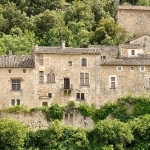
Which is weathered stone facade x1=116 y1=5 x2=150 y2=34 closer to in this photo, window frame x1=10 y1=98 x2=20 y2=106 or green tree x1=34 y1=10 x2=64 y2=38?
green tree x1=34 y1=10 x2=64 y2=38

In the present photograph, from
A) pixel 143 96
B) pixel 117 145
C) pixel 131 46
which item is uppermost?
pixel 131 46

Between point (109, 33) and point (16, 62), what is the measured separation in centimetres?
2029

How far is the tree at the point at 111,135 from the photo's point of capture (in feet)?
163

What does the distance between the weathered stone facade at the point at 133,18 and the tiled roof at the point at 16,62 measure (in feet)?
77.6

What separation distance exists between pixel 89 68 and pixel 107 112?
460 centimetres

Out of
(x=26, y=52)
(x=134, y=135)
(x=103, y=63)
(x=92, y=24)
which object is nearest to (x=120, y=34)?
(x=92, y=24)

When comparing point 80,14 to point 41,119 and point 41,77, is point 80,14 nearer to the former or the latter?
point 41,77

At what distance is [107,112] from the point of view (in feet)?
173

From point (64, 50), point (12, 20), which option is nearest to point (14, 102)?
point (64, 50)

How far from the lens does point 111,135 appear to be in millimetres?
49719

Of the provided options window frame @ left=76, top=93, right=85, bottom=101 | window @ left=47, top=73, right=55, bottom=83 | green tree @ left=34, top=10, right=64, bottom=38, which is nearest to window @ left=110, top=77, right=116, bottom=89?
window frame @ left=76, top=93, right=85, bottom=101

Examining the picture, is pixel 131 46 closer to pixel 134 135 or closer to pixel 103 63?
pixel 103 63

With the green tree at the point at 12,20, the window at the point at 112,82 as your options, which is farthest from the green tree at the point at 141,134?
the green tree at the point at 12,20

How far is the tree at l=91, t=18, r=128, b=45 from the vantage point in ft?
234
